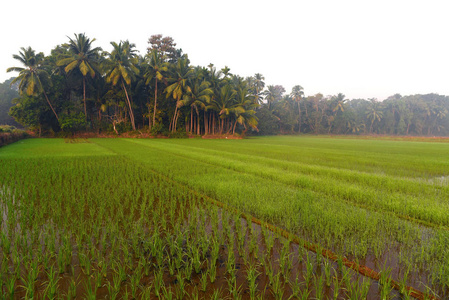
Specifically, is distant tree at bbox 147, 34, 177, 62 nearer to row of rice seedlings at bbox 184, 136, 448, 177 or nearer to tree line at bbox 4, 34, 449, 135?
tree line at bbox 4, 34, 449, 135

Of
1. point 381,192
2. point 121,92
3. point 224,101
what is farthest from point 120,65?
point 381,192

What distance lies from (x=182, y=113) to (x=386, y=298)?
35272 mm

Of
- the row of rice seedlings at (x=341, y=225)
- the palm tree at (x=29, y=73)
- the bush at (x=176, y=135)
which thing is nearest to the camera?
the row of rice seedlings at (x=341, y=225)

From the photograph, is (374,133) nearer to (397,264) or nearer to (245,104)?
(245,104)

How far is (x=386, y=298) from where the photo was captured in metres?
1.88

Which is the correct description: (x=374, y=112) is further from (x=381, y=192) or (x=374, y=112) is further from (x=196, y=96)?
(x=381, y=192)

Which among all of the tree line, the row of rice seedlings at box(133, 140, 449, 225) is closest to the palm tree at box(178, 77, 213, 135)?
the tree line

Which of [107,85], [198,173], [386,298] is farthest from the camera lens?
[107,85]

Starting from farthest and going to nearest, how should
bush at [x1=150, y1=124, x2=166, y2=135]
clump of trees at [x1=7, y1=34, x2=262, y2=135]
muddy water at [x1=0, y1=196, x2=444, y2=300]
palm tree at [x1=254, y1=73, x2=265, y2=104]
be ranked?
palm tree at [x1=254, y1=73, x2=265, y2=104] < bush at [x1=150, y1=124, x2=166, y2=135] < clump of trees at [x1=7, y1=34, x2=262, y2=135] < muddy water at [x1=0, y1=196, x2=444, y2=300]

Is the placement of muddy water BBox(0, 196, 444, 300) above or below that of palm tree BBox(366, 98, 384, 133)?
below

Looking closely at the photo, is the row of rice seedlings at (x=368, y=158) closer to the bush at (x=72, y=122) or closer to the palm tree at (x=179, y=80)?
the palm tree at (x=179, y=80)

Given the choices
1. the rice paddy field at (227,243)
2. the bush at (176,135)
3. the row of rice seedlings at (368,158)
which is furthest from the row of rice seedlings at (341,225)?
the bush at (176,135)

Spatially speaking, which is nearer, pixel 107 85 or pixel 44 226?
pixel 44 226

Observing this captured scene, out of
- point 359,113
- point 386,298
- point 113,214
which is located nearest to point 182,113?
point 113,214
